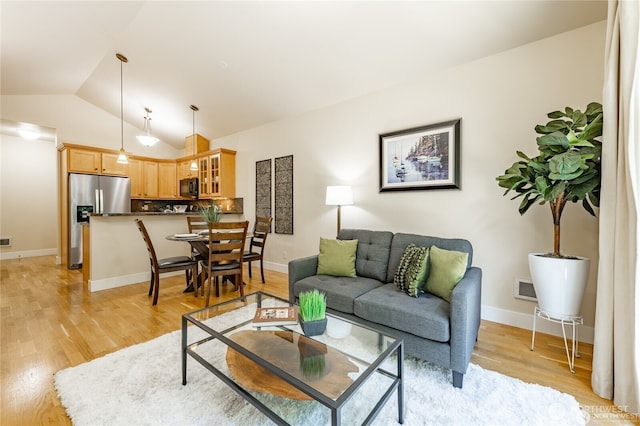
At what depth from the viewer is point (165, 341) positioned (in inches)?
90.1

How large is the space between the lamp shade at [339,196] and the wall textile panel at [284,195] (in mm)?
1261

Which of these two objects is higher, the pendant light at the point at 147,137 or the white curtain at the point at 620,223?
the pendant light at the point at 147,137

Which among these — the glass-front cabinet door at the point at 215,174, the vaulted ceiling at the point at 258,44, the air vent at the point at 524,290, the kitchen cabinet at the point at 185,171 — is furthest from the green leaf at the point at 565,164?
the kitchen cabinet at the point at 185,171

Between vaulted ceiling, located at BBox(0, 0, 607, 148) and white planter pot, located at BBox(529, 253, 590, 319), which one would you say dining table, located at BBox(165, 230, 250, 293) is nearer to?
vaulted ceiling, located at BBox(0, 0, 607, 148)

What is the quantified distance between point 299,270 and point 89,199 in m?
5.05

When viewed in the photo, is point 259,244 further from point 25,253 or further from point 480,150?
point 25,253

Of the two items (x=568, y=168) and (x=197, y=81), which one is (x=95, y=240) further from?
(x=568, y=168)

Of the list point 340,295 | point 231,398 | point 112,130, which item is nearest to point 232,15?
point 340,295

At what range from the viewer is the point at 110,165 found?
5703mm

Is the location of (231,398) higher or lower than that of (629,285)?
lower

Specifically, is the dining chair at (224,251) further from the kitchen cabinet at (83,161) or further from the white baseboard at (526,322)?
the kitchen cabinet at (83,161)

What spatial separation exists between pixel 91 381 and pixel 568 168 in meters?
3.34

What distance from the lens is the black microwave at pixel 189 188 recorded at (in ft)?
19.9

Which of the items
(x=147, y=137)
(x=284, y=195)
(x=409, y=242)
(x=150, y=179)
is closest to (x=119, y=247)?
(x=147, y=137)
